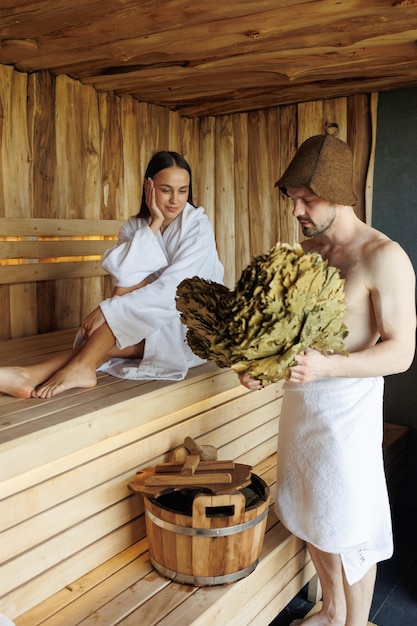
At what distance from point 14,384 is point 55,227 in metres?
1.47

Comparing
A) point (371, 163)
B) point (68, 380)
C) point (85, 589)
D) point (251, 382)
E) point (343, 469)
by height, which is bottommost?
point (85, 589)

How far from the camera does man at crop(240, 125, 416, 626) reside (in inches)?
71.5

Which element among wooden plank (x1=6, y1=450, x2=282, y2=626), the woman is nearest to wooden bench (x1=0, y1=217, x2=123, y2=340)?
the woman

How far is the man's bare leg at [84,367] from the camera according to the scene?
90.5 inches

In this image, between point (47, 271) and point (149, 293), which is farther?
point (47, 271)

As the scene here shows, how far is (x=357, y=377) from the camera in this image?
1.86 m

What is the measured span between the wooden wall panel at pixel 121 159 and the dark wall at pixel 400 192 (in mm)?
96

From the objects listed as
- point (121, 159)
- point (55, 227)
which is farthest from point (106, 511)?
point (121, 159)

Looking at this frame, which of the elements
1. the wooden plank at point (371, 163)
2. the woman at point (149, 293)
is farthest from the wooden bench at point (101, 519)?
the wooden plank at point (371, 163)

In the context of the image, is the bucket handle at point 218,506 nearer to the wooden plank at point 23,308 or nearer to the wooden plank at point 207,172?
the wooden plank at point 23,308

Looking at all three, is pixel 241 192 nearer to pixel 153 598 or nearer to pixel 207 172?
pixel 207 172

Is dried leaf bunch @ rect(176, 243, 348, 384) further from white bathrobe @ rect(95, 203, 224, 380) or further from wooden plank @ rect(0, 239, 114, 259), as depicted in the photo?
wooden plank @ rect(0, 239, 114, 259)

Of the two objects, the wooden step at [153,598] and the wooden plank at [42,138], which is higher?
the wooden plank at [42,138]

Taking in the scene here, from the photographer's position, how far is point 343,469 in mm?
1961
